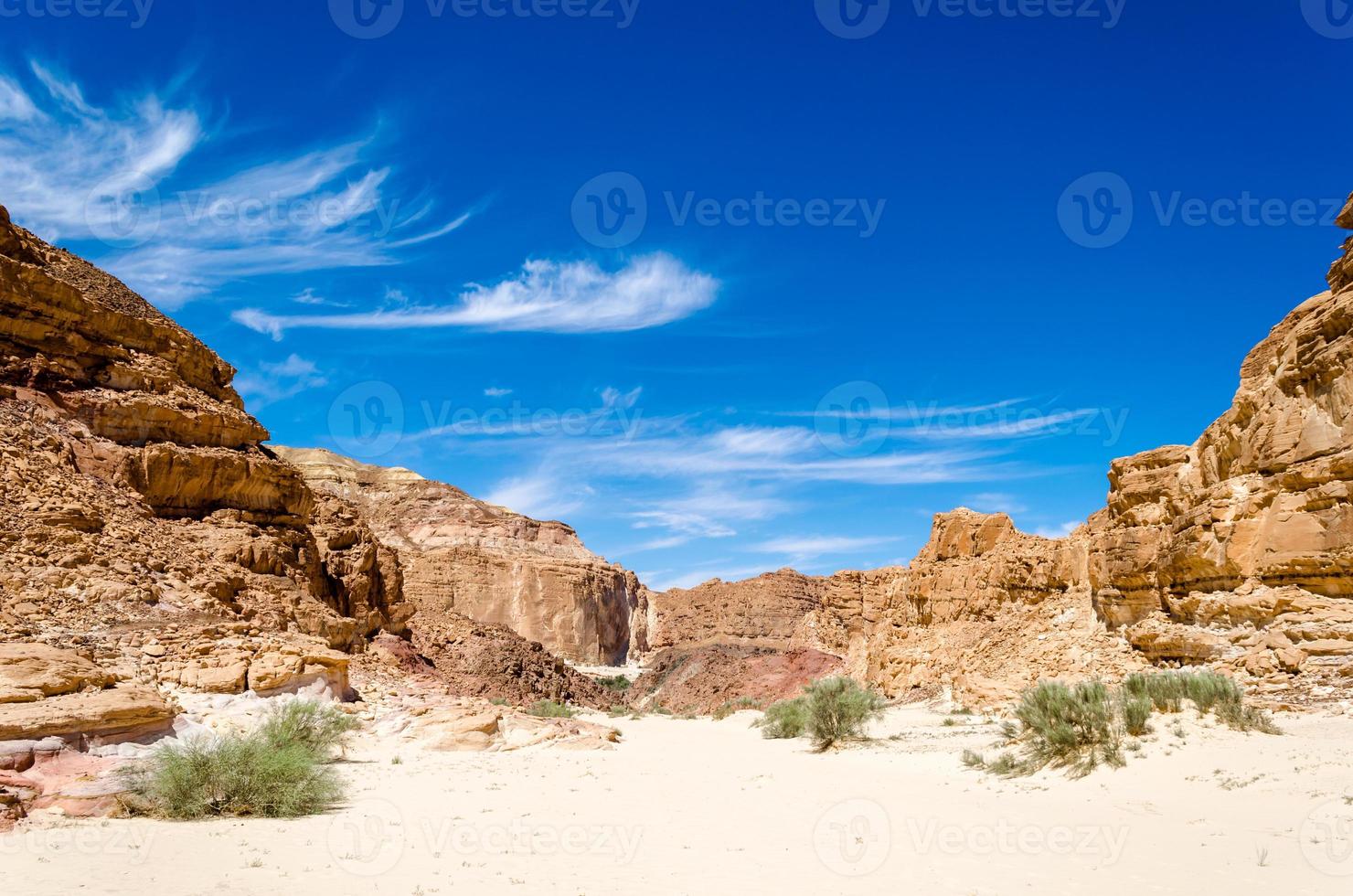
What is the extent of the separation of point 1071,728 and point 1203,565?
23.9 ft

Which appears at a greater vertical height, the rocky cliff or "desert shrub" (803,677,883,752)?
the rocky cliff

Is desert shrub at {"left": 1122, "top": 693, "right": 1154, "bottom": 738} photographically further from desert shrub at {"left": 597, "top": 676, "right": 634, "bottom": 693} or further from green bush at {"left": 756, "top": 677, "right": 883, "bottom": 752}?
desert shrub at {"left": 597, "top": 676, "right": 634, "bottom": 693}

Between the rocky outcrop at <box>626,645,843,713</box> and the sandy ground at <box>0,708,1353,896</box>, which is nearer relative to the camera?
the sandy ground at <box>0,708,1353,896</box>

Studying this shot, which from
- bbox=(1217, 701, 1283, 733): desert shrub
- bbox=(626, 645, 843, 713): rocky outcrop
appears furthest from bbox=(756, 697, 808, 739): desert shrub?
bbox=(626, 645, 843, 713): rocky outcrop

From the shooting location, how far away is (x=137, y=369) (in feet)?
74.8

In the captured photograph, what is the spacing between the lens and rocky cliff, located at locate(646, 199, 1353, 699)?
46.2ft

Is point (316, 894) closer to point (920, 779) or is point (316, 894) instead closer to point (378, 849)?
point (378, 849)

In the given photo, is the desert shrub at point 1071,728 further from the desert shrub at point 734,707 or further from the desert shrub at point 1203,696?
the desert shrub at point 734,707

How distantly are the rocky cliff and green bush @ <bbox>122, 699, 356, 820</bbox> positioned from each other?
14015mm

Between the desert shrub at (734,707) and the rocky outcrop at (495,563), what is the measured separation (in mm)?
28343

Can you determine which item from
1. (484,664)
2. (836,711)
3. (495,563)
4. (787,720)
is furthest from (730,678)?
(495,563)

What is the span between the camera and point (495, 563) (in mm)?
70500

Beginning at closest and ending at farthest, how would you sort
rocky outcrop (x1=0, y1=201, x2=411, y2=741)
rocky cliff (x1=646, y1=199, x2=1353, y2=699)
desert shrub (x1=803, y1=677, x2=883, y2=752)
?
rocky cliff (x1=646, y1=199, x2=1353, y2=699) → rocky outcrop (x1=0, y1=201, x2=411, y2=741) → desert shrub (x1=803, y1=677, x2=883, y2=752)

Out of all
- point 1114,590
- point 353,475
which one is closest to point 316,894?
point 1114,590
